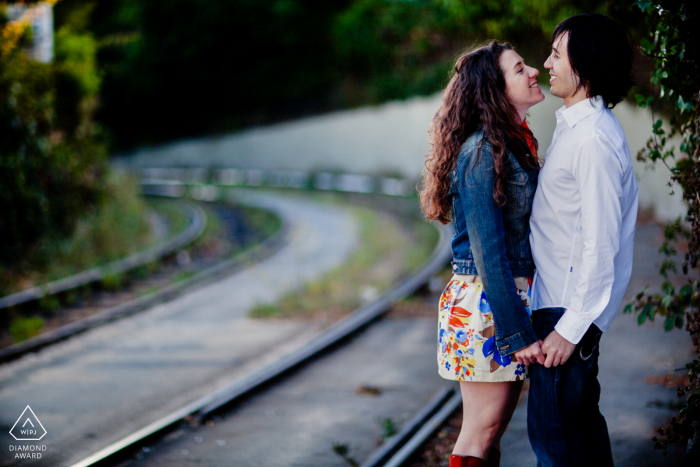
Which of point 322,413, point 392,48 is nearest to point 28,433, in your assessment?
point 322,413

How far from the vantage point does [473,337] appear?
96.2 inches

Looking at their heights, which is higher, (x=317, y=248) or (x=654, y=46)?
(x=654, y=46)

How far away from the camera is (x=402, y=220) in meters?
16.7

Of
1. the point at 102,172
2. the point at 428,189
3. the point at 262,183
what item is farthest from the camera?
the point at 262,183

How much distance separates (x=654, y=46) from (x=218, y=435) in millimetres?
3485

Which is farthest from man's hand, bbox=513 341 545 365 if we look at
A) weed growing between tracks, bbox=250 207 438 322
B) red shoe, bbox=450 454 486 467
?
weed growing between tracks, bbox=250 207 438 322

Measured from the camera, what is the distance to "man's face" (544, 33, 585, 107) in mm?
2342

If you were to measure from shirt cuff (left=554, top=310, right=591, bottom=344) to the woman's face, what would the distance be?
0.76 metres

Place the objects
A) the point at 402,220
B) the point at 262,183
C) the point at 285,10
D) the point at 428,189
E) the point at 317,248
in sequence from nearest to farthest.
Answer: the point at 428,189 → the point at 317,248 → the point at 402,220 → the point at 262,183 → the point at 285,10

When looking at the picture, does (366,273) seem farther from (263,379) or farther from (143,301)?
(263,379)

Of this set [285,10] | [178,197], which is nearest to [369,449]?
[178,197]

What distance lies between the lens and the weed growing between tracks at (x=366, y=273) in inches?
336

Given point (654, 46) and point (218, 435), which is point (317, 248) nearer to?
point (218, 435)

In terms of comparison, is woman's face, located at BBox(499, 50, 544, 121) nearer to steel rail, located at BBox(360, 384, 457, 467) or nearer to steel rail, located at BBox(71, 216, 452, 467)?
steel rail, located at BBox(360, 384, 457, 467)
